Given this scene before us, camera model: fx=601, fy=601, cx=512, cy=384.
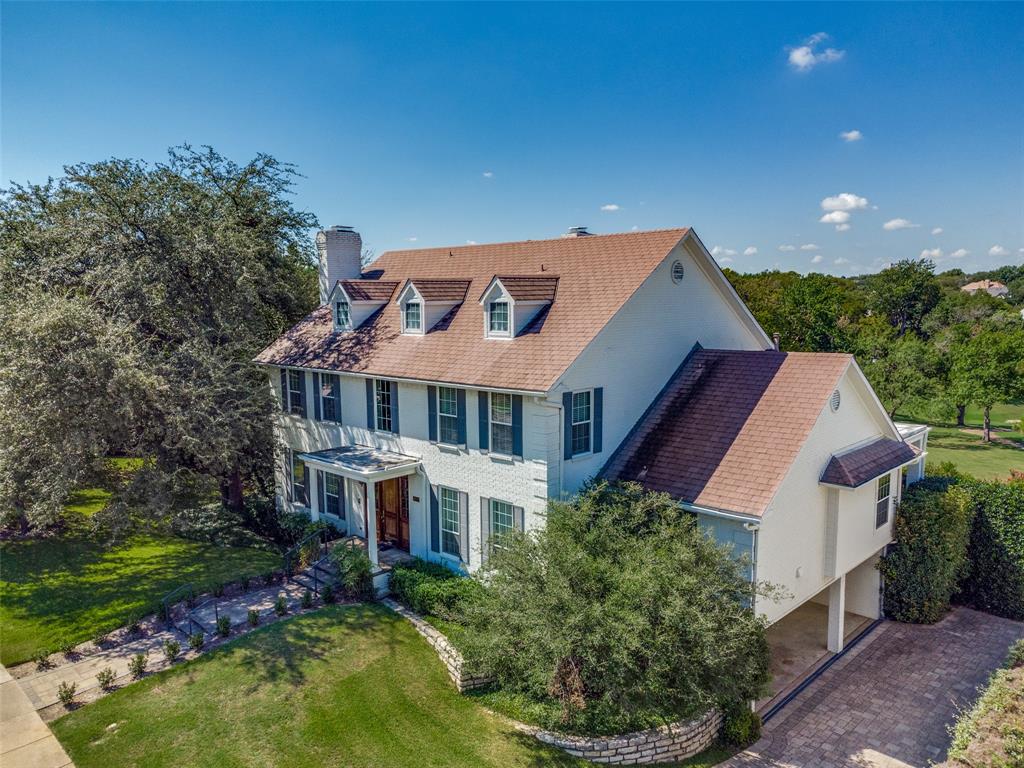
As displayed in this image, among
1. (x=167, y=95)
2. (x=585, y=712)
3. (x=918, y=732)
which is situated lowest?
(x=918, y=732)

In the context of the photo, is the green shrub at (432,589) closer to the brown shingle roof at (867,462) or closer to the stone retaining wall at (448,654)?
the stone retaining wall at (448,654)

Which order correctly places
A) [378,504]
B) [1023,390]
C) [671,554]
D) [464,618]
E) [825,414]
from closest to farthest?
[671,554], [464,618], [825,414], [378,504], [1023,390]

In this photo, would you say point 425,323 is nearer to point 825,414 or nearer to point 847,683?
point 825,414

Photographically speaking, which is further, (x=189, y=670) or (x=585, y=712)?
(x=189, y=670)

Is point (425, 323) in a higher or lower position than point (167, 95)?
lower

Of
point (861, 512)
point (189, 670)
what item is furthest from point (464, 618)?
point (861, 512)

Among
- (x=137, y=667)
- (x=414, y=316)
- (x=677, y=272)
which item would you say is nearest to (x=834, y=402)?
(x=677, y=272)

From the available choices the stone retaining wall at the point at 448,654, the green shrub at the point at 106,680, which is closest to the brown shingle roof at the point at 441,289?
the stone retaining wall at the point at 448,654

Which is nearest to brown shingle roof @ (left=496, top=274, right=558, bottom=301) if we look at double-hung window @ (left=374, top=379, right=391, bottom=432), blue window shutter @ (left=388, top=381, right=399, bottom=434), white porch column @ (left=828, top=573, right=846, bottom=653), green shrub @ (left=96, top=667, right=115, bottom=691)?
blue window shutter @ (left=388, top=381, right=399, bottom=434)
